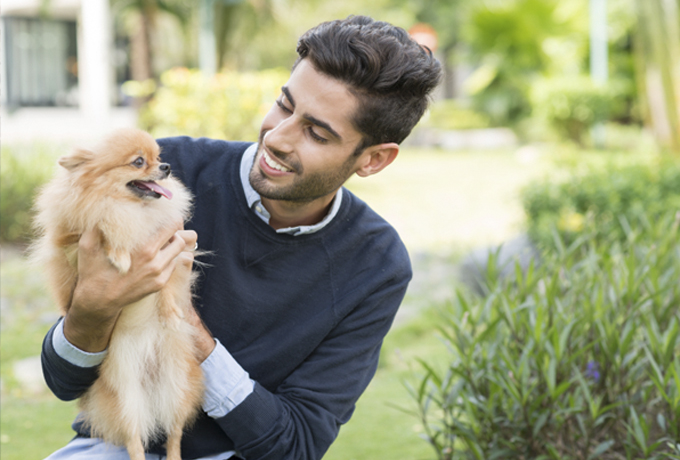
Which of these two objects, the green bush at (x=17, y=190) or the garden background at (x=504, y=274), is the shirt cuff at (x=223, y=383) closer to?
the garden background at (x=504, y=274)

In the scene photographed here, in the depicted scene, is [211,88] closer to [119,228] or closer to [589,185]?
[589,185]

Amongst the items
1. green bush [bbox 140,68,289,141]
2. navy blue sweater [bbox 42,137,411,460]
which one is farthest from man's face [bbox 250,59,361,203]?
green bush [bbox 140,68,289,141]

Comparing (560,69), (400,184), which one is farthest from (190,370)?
(560,69)

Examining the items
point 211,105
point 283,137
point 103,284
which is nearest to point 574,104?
point 211,105

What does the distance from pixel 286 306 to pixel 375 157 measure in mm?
681

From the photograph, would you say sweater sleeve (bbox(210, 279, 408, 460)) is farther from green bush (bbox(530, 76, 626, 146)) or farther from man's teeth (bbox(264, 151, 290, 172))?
green bush (bbox(530, 76, 626, 146))

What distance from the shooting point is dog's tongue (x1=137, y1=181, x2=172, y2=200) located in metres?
1.99

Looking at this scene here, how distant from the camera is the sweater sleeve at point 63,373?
200 centimetres

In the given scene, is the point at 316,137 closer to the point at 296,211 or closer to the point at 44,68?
the point at 296,211

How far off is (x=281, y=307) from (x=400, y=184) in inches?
460

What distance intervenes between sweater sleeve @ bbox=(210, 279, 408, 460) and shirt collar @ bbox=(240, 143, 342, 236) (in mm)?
322

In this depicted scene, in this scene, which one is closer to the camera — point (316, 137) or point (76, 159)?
point (76, 159)

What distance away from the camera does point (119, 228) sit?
75.6 inches

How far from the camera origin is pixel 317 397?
7.25 ft
